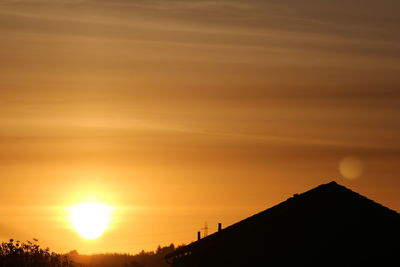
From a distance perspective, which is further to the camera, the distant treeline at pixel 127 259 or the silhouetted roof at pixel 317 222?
the distant treeline at pixel 127 259

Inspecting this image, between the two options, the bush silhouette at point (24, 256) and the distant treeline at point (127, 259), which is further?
the distant treeline at point (127, 259)

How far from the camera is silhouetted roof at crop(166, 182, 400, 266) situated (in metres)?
54.8

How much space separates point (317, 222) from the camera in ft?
181

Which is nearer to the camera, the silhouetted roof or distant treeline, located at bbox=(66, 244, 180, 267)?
the silhouetted roof

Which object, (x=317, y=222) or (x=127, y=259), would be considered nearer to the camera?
(x=317, y=222)

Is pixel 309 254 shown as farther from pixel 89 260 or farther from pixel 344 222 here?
pixel 89 260

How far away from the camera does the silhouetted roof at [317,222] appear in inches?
2159

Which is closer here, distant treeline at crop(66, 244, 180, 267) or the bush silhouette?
the bush silhouette

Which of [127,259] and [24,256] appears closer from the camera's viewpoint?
[24,256]

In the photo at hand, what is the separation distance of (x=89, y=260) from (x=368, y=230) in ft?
258

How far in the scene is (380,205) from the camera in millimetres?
54969

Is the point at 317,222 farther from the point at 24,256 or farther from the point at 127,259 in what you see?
the point at 127,259

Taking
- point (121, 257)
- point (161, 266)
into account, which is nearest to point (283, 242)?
point (161, 266)

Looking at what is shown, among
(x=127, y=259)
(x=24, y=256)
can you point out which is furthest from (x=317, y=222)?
(x=127, y=259)
